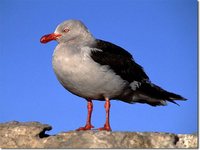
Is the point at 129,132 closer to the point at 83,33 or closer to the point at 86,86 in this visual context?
the point at 86,86

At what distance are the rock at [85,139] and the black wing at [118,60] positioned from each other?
164 cm

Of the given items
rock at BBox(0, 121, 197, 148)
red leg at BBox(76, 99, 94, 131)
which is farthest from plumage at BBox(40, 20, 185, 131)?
rock at BBox(0, 121, 197, 148)

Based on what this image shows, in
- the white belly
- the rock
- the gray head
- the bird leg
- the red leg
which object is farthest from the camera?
the gray head

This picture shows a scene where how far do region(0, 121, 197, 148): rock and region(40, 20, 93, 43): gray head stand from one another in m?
2.03

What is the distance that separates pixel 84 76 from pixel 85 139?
1.37 m

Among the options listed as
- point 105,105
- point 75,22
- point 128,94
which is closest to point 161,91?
point 128,94

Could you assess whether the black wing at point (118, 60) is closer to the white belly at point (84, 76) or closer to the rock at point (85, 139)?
the white belly at point (84, 76)

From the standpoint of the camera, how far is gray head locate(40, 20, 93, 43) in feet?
33.2

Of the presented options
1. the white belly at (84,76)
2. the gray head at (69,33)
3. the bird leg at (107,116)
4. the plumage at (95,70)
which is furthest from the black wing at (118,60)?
the bird leg at (107,116)

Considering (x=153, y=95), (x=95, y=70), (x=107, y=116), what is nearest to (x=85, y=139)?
(x=107, y=116)

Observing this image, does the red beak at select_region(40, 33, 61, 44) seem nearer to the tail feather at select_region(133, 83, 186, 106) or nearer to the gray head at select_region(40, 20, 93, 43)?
the gray head at select_region(40, 20, 93, 43)

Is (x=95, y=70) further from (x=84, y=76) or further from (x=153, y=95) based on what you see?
(x=153, y=95)

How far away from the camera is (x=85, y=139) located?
28.3 ft

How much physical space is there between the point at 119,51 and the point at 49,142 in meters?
2.77
